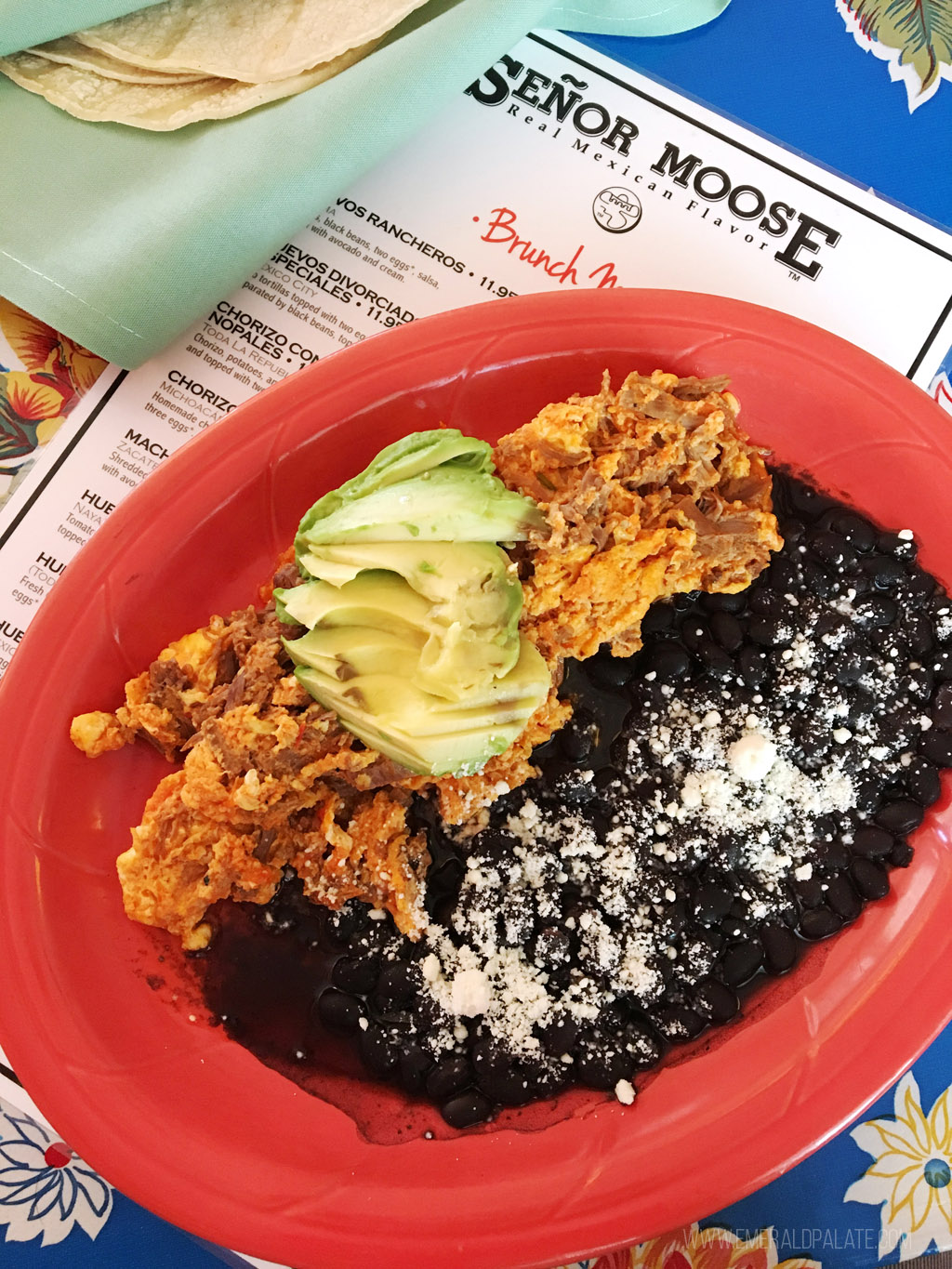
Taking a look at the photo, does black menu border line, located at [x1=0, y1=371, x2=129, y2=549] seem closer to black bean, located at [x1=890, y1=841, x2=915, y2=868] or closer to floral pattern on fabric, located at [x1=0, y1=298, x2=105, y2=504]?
floral pattern on fabric, located at [x1=0, y1=298, x2=105, y2=504]

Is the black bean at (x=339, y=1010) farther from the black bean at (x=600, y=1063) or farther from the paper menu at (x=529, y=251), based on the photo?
the paper menu at (x=529, y=251)

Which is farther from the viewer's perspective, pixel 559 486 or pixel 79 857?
pixel 79 857

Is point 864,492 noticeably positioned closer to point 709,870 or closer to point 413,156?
point 709,870

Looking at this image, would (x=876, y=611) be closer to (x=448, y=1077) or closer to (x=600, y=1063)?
(x=600, y=1063)

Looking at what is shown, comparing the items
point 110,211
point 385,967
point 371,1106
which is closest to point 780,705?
point 385,967

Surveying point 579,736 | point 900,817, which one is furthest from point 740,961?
point 579,736

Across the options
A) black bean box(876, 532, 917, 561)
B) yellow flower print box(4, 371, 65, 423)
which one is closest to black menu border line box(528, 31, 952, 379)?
black bean box(876, 532, 917, 561)
